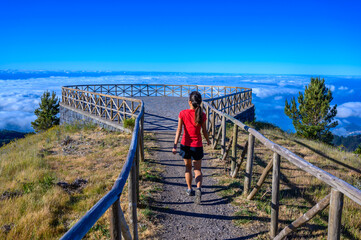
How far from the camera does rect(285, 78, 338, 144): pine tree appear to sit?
26.8 m

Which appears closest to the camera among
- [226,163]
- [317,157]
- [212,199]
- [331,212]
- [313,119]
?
[331,212]

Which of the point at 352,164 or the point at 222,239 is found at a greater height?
Answer: the point at 222,239

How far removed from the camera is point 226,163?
7035 millimetres

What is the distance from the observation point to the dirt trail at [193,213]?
148 inches

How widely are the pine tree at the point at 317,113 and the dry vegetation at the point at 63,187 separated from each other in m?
22.6

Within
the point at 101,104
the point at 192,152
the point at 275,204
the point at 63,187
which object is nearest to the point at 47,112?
the point at 101,104

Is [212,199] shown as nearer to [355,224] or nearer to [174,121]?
[355,224]

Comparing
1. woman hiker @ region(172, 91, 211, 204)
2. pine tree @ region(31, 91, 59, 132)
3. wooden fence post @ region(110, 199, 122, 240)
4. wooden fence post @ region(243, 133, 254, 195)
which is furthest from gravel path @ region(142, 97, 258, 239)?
pine tree @ region(31, 91, 59, 132)

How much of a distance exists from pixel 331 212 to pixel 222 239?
1.65 meters

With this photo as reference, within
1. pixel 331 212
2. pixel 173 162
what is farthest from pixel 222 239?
pixel 173 162

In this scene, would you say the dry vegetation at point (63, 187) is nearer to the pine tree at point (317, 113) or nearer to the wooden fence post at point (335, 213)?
the wooden fence post at point (335, 213)

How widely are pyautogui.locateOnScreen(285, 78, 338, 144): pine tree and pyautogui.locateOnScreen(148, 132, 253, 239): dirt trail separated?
24.7m

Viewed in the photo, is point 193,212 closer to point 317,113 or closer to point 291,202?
point 291,202

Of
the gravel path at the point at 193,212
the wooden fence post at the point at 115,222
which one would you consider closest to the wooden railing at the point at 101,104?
the gravel path at the point at 193,212
